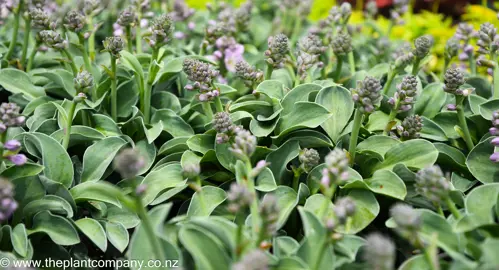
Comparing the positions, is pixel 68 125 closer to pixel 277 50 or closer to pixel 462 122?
pixel 277 50

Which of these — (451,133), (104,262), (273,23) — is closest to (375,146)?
(451,133)

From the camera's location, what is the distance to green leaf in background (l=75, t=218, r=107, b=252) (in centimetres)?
235

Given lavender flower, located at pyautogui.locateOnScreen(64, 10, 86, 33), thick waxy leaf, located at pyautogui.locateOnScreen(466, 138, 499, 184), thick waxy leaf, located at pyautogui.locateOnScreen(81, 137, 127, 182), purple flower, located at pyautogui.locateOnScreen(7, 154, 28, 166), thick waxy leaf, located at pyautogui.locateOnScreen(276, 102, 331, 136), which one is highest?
lavender flower, located at pyautogui.locateOnScreen(64, 10, 86, 33)

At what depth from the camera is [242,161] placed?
100 inches

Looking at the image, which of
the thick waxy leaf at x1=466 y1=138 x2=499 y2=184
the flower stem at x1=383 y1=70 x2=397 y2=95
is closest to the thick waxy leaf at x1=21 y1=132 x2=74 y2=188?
the flower stem at x1=383 y1=70 x2=397 y2=95

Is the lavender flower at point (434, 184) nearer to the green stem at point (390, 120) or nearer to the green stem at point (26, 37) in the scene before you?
the green stem at point (390, 120)

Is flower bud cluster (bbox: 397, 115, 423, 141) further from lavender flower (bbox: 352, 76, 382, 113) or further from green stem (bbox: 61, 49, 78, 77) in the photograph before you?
green stem (bbox: 61, 49, 78, 77)

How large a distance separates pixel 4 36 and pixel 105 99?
1.31 m

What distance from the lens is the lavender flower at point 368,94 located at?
92.2 inches

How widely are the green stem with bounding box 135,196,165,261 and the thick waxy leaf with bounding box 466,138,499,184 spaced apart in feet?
4.83

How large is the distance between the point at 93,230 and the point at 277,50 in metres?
1.23

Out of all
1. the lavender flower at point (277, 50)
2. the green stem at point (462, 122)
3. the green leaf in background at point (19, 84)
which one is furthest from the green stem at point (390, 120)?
Answer: the green leaf in background at point (19, 84)

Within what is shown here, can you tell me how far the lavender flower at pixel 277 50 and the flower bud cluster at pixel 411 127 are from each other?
0.67m

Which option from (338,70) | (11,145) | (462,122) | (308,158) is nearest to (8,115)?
(11,145)
